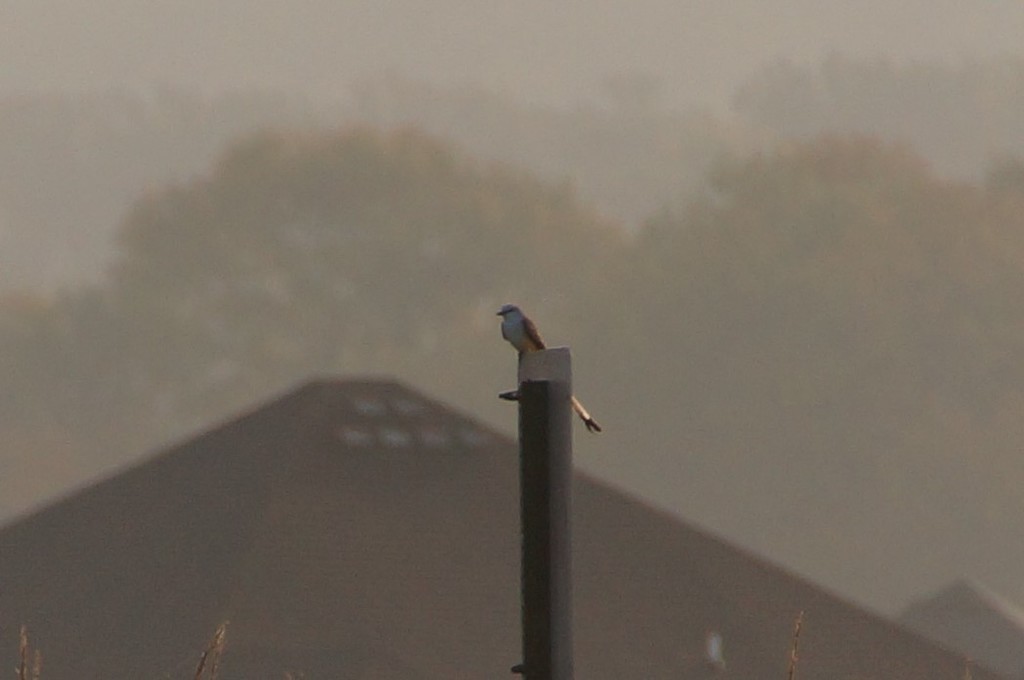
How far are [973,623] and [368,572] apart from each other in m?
26.0

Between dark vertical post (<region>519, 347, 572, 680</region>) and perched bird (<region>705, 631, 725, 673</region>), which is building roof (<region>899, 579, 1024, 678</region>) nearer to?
perched bird (<region>705, 631, 725, 673</region>)

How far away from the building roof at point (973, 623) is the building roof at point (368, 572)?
19395 mm

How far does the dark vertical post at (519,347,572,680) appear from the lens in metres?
5.99

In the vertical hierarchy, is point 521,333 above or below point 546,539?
above

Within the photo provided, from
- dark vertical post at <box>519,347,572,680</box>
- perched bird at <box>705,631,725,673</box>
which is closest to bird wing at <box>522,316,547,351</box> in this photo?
dark vertical post at <box>519,347,572,680</box>

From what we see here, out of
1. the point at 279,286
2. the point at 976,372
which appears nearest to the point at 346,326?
the point at 279,286

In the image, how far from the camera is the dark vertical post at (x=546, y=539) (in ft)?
19.7

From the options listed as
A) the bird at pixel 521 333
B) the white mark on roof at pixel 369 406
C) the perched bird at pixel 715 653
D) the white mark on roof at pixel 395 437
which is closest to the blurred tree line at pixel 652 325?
the white mark on roof at pixel 369 406

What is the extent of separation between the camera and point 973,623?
54.9 meters

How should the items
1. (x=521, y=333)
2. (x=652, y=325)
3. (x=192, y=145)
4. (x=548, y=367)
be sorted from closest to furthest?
(x=548, y=367)
(x=521, y=333)
(x=652, y=325)
(x=192, y=145)

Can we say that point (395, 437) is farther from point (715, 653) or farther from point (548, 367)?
point (548, 367)

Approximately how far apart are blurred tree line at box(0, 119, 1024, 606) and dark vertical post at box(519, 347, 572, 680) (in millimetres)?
72562

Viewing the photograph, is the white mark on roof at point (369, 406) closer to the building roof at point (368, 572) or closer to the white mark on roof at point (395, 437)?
the building roof at point (368, 572)

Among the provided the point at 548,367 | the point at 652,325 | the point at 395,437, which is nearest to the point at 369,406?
the point at 395,437
